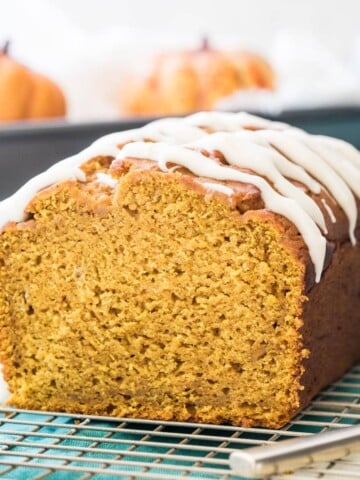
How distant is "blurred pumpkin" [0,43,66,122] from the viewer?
365 centimetres

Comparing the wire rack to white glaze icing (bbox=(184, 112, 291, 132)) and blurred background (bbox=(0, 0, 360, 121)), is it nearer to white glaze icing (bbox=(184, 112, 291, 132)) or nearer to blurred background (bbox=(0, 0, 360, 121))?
white glaze icing (bbox=(184, 112, 291, 132))

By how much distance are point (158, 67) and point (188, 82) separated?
0.80 ft

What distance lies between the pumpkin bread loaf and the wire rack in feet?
0.17

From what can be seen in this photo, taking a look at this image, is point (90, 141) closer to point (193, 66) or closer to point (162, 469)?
point (193, 66)

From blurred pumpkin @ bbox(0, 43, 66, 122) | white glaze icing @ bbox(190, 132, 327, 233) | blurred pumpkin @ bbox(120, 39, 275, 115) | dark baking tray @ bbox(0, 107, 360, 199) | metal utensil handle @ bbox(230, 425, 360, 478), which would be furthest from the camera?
blurred pumpkin @ bbox(120, 39, 275, 115)

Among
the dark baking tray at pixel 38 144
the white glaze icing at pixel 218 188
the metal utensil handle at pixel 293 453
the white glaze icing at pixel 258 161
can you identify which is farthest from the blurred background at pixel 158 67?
the metal utensil handle at pixel 293 453

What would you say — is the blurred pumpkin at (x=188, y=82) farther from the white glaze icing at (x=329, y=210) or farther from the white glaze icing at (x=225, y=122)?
the white glaze icing at (x=329, y=210)

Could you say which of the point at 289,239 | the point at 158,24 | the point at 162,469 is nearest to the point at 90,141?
the point at 289,239

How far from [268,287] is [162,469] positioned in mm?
422

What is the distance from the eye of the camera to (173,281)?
2.06 m

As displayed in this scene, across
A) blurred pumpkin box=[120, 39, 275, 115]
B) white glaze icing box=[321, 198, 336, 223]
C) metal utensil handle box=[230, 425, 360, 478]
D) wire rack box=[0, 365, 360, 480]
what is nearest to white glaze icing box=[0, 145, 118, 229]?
wire rack box=[0, 365, 360, 480]

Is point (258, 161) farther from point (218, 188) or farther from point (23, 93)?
point (23, 93)

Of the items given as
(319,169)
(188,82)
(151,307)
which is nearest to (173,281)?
(151,307)

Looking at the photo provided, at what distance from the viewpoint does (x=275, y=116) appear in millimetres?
3434
